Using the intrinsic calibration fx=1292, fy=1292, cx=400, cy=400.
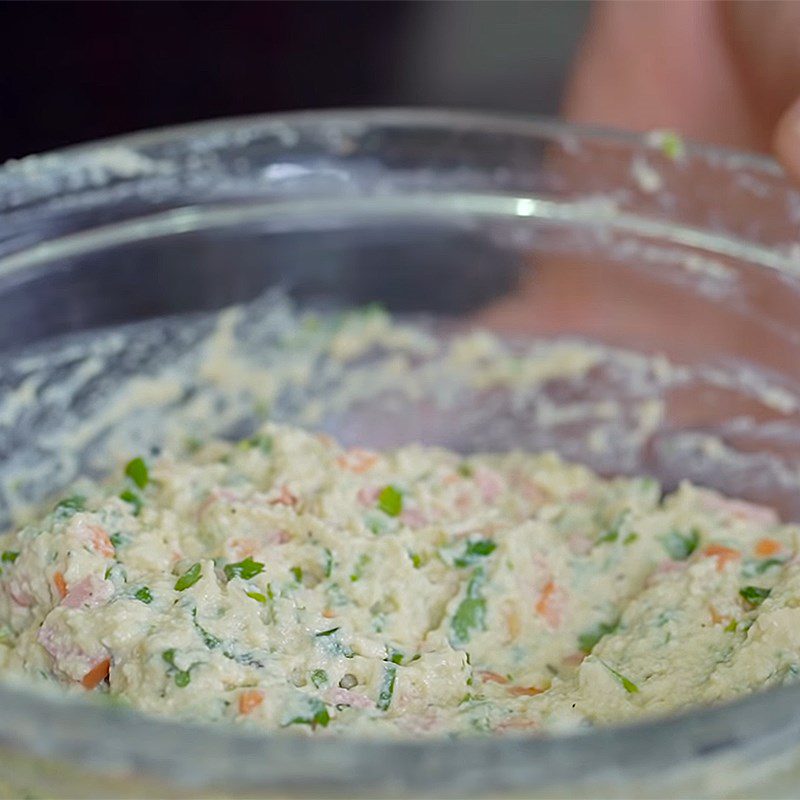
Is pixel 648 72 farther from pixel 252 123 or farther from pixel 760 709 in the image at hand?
pixel 760 709

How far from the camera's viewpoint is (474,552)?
1.32m

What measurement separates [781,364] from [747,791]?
0.80 metres

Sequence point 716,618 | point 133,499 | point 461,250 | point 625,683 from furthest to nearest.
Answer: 1. point 461,250
2. point 133,499
3. point 716,618
4. point 625,683

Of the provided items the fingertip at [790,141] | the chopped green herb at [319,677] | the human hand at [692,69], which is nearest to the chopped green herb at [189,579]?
the chopped green herb at [319,677]

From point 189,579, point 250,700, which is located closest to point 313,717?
point 250,700

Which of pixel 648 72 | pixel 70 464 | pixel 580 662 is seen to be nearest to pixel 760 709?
pixel 580 662

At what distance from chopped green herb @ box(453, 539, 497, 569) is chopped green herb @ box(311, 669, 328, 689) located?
25cm

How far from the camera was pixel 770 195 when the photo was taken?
1.62m

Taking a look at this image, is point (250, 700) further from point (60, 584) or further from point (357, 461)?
point (357, 461)

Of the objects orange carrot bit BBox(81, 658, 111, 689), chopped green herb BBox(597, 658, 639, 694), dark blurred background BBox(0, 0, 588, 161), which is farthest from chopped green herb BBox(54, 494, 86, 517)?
dark blurred background BBox(0, 0, 588, 161)

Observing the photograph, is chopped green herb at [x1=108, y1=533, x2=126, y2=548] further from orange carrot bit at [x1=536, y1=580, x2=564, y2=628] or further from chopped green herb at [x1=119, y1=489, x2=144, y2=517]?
orange carrot bit at [x1=536, y1=580, x2=564, y2=628]

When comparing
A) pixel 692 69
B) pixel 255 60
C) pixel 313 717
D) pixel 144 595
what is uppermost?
pixel 255 60

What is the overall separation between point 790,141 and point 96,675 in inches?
36.3

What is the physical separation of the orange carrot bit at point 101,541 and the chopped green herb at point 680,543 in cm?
59
